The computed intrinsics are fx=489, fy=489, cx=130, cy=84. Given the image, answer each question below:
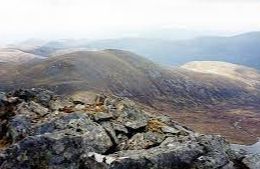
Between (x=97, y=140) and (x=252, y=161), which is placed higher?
(x=97, y=140)

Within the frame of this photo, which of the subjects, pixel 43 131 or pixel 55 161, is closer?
pixel 55 161

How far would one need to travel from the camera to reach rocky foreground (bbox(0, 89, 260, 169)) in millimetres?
35750

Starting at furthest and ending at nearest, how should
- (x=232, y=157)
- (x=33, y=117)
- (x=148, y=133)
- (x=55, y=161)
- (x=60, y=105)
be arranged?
1. (x=60, y=105)
2. (x=33, y=117)
3. (x=148, y=133)
4. (x=232, y=157)
5. (x=55, y=161)

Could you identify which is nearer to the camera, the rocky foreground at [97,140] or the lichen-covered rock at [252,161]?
the rocky foreground at [97,140]

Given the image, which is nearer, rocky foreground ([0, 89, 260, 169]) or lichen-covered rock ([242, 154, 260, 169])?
rocky foreground ([0, 89, 260, 169])

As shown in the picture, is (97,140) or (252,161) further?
(97,140)

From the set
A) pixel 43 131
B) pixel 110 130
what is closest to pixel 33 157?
pixel 43 131

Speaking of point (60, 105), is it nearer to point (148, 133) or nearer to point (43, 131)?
point (43, 131)

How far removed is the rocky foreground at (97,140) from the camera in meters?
35.8

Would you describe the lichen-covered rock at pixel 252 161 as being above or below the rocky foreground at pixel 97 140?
below

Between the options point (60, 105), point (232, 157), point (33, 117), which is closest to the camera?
point (232, 157)

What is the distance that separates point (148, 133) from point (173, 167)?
6.82m

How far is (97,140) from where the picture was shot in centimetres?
4075

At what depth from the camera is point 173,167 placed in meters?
36.4
